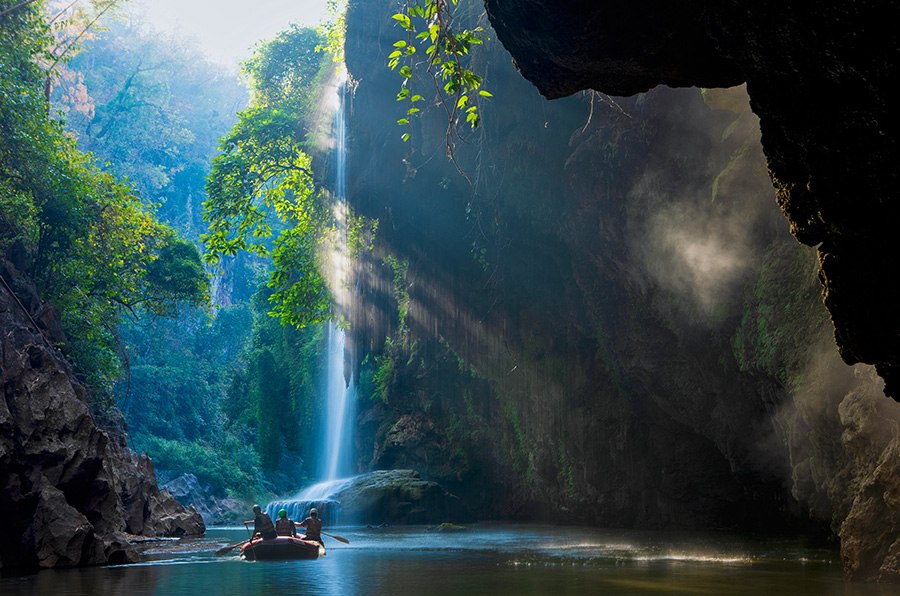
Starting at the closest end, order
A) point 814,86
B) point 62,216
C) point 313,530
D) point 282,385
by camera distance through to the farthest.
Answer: point 814,86 → point 313,530 → point 62,216 → point 282,385

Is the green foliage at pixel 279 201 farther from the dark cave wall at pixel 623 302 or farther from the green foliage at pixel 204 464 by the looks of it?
the green foliage at pixel 204 464

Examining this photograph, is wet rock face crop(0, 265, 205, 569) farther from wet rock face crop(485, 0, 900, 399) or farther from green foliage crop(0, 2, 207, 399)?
wet rock face crop(485, 0, 900, 399)

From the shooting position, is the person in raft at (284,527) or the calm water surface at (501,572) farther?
the person in raft at (284,527)

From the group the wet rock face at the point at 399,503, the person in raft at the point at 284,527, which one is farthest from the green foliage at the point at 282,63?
the person in raft at the point at 284,527

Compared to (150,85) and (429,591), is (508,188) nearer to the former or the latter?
(429,591)

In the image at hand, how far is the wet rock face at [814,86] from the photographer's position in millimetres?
2887

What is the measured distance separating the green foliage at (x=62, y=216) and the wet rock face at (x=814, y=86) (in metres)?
16.2

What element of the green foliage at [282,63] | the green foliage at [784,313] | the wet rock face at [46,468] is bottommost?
the wet rock face at [46,468]

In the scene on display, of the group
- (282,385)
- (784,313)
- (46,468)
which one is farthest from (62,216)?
(282,385)

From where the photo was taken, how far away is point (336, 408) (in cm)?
3781

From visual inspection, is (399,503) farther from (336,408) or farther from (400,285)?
(336,408)

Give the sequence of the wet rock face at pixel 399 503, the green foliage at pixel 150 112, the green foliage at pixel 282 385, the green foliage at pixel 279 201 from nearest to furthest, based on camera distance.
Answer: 1. the green foliage at pixel 279 201
2. the wet rock face at pixel 399 503
3. the green foliage at pixel 282 385
4. the green foliage at pixel 150 112

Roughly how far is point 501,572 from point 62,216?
14625mm

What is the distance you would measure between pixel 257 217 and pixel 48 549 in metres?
10.5
